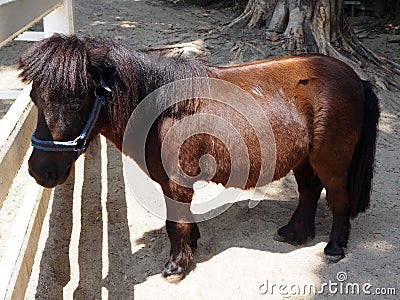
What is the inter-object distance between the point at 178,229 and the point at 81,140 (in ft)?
2.70

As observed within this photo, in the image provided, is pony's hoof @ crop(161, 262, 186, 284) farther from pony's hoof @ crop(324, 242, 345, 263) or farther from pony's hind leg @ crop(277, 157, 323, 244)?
pony's hoof @ crop(324, 242, 345, 263)

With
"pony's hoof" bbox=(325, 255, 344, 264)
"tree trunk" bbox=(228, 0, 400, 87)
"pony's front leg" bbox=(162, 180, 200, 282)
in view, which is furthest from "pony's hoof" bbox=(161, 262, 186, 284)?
"tree trunk" bbox=(228, 0, 400, 87)

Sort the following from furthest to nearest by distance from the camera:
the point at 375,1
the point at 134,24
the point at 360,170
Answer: the point at 375,1
the point at 134,24
the point at 360,170

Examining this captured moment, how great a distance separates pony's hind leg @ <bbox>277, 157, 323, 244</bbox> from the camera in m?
3.48

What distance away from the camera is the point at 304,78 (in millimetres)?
3152

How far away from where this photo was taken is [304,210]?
353 centimetres

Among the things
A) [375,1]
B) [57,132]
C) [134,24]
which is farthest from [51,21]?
[375,1]

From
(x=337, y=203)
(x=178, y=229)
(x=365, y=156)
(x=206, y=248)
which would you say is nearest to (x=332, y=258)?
(x=337, y=203)

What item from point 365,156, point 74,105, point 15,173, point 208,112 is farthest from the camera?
point 365,156

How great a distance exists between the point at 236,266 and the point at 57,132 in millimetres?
1339

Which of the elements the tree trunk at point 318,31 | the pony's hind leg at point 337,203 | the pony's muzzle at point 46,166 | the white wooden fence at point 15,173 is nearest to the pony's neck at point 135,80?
the pony's muzzle at point 46,166

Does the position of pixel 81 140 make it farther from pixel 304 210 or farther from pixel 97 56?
pixel 304 210

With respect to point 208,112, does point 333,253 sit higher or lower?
lower

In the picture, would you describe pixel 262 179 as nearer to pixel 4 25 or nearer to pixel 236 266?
pixel 236 266
